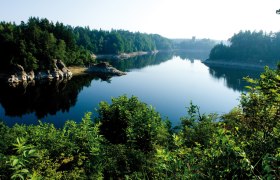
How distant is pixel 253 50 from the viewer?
Answer: 587 ft

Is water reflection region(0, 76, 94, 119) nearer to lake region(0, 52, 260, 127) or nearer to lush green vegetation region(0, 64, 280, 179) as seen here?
lake region(0, 52, 260, 127)

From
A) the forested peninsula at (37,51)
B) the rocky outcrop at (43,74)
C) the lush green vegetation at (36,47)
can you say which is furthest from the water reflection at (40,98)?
the lush green vegetation at (36,47)

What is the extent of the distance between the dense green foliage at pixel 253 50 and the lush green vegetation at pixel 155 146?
531 feet

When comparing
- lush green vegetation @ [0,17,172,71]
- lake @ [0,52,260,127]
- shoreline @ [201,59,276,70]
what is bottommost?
lake @ [0,52,260,127]

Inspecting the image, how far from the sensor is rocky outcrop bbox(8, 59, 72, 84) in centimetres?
7818

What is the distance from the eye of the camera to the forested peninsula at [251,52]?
544ft

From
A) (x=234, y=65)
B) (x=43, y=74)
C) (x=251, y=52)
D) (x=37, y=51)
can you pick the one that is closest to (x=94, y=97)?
(x=43, y=74)

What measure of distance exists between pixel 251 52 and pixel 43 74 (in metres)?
148

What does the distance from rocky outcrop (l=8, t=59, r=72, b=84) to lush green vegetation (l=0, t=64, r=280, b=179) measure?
6419 centimetres

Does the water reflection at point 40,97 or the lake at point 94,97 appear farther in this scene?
the water reflection at point 40,97

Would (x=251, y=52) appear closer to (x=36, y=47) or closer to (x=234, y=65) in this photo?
(x=234, y=65)

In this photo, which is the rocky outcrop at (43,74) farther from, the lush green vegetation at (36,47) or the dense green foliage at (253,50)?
the dense green foliage at (253,50)

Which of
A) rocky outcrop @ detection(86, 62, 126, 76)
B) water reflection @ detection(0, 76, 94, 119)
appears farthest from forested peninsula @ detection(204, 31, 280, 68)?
water reflection @ detection(0, 76, 94, 119)

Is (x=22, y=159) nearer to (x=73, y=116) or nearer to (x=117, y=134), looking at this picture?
(x=117, y=134)
